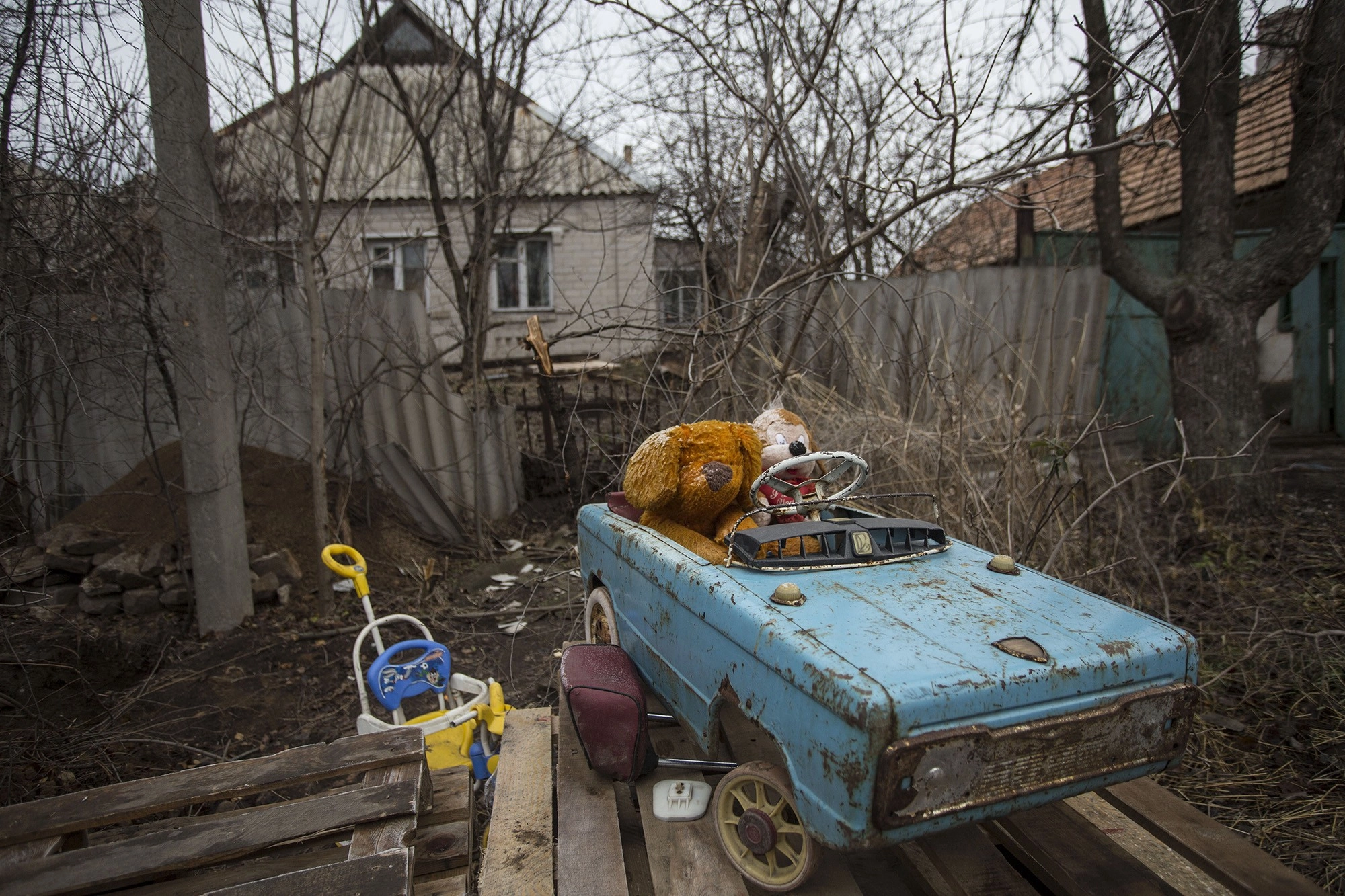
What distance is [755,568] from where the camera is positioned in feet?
7.00

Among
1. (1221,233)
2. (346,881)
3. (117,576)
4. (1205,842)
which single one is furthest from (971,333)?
(117,576)

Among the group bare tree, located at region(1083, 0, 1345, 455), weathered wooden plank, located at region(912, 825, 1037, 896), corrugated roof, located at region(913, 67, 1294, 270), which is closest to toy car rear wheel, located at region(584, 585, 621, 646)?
weathered wooden plank, located at region(912, 825, 1037, 896)

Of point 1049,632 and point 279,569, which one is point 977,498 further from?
point 279,569

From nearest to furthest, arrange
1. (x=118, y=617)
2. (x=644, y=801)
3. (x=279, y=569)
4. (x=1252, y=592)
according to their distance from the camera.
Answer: (x=644, y=801) → (x=1252, y=592) → (x=118, y=617) → (x=279, y=569)

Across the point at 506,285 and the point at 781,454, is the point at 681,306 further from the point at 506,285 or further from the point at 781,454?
the point at 506,285

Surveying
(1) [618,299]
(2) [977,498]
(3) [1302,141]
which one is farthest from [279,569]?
(1) [618,299]

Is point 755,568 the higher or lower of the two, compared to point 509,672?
higher

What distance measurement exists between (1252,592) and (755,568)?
3297mm

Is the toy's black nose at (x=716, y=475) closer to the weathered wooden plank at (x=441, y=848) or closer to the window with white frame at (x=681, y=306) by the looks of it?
the weathered wooden plank at (x=441, y=848)

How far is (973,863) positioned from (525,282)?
12.7 metres

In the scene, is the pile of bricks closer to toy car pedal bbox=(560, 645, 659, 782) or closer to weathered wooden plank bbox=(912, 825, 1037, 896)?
toy car pedal bbox=(560, 645, 659, 782)

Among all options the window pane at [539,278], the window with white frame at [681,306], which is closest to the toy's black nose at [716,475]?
the window with white frame at [681,306]

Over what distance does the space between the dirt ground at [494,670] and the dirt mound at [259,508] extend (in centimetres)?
9

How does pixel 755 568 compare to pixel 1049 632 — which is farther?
pixel 755 568
